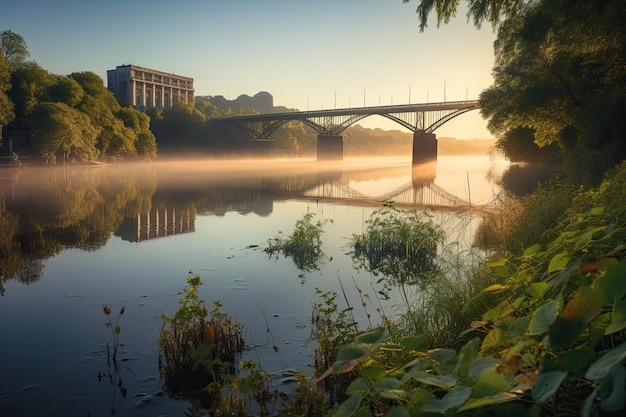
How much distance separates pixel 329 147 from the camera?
300 ft

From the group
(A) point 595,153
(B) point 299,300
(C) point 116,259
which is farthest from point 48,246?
(A) point 595,153

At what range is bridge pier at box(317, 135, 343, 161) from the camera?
9050 centimetres

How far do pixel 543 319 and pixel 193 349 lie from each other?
16.7 ft

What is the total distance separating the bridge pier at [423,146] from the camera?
240 ft

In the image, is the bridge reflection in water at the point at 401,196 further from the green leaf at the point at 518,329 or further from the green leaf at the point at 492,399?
the green leaf at the point at 492,399

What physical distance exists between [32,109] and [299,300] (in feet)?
182

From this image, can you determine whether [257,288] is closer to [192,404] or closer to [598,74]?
[192,404]

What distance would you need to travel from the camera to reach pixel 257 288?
10039 mm

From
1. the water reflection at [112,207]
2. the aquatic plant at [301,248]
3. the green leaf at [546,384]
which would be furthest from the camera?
the water reflection at [112,207]

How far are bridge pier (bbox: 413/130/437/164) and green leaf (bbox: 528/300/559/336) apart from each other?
72707 mm

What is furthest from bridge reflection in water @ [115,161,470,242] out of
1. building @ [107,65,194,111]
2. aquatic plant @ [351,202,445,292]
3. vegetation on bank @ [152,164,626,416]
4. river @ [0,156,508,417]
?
building @ [107,65,194,111]

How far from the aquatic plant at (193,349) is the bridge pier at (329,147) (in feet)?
277

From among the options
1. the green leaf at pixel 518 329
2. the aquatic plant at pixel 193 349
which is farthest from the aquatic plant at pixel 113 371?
the green leaf at pixel 518 329

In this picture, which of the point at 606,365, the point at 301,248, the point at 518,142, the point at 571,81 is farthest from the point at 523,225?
the point at 518,142
